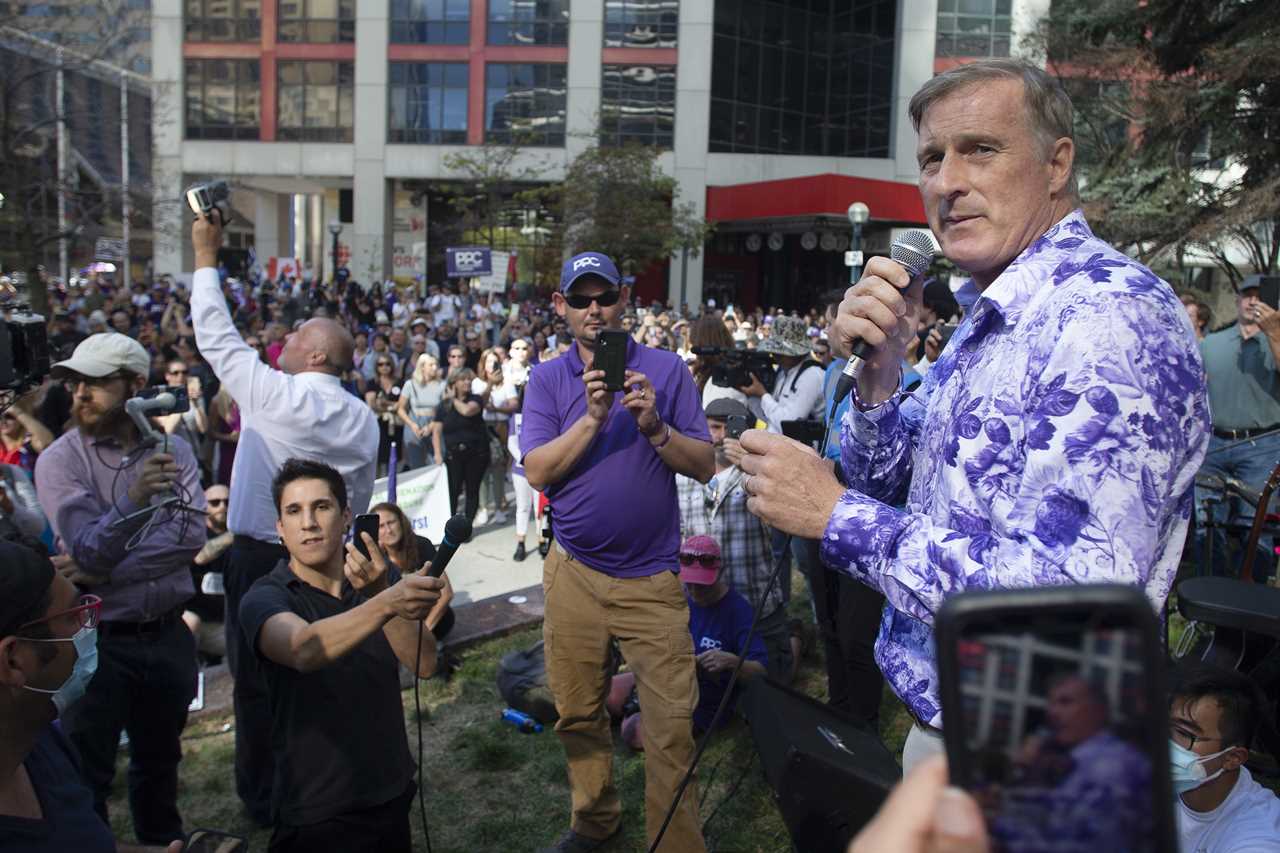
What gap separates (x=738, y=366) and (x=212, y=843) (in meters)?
5.26

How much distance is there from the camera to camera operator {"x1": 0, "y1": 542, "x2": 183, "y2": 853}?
2061 mm

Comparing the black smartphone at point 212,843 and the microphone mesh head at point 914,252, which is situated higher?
the microphone mesh head at point 914,252

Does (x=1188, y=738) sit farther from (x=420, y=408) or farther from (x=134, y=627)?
(x=420, y=408)

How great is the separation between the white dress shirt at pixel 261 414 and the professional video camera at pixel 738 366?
10.9ft

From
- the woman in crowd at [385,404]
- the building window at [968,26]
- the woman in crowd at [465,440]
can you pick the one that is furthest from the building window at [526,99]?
the woman in crowd at [465,440]

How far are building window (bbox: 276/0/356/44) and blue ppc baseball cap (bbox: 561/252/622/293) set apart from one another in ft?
134

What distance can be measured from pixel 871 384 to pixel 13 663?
1.97 m

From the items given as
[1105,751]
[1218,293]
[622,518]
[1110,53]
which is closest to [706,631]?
[622,518]

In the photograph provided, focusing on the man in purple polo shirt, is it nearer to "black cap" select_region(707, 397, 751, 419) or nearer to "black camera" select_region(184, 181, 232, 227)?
"black camera" select_region(184, 181, 232, 227)

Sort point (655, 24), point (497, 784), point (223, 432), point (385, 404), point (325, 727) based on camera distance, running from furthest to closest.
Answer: point (655, 24) → point (385, 404) → point (223, 432) → point (497, 784) → point (325, 727)

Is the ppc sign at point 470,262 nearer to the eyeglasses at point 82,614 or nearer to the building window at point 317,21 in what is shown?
the eyeglasses at point 82,614

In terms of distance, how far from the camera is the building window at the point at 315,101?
132ft

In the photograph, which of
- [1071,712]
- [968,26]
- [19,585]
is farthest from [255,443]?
[968,26]

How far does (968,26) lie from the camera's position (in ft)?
127
